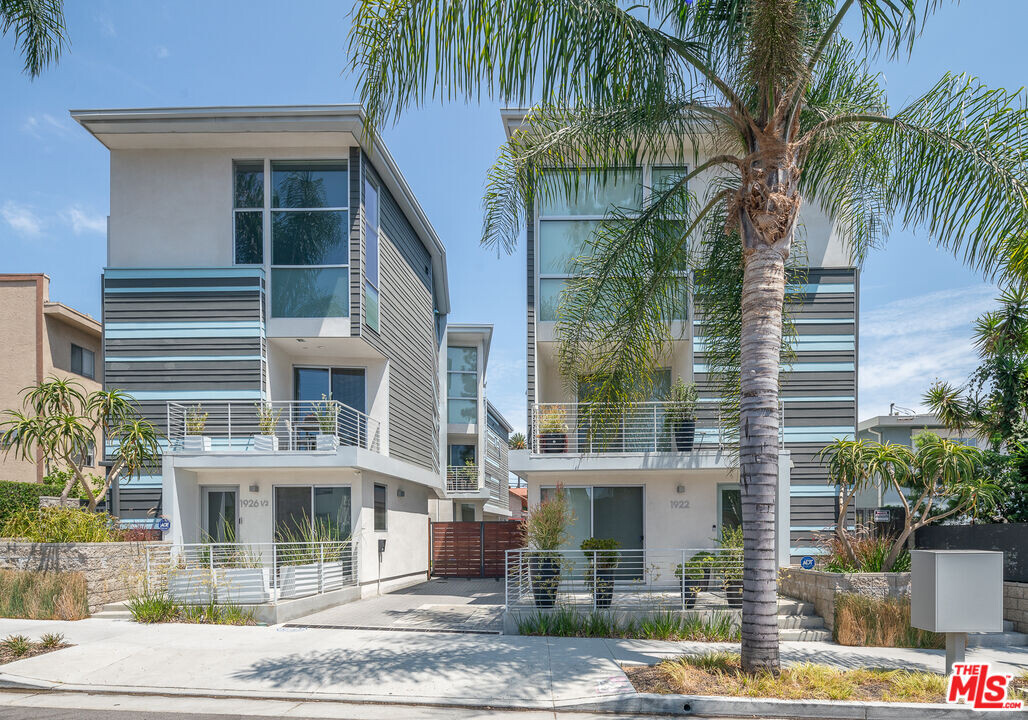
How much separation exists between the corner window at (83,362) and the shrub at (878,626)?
24475mm

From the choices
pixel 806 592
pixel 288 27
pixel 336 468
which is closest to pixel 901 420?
pixel 806 592

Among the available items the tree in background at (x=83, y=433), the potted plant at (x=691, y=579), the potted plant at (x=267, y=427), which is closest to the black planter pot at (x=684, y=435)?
the potted plant at (x=691, y=579)

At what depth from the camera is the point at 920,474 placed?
43.8ft

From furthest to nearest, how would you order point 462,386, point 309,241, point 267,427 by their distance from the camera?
point 462,386 < point 309,241 < point 267,427

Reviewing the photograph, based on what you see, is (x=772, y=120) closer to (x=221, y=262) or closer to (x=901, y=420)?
(x=221, y=262)

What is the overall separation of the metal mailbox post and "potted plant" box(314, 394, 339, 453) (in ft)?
36.7

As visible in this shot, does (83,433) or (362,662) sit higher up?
(83,433)

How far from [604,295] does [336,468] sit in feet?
25.7

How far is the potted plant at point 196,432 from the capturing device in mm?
15641

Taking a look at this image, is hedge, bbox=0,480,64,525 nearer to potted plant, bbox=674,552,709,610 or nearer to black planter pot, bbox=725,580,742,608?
potted plant, bbox=674,552,709,610

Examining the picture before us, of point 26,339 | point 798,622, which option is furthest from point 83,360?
point 798,622

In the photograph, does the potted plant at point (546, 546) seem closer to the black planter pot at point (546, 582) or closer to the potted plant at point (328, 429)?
the black planter pot at point (546, 582)

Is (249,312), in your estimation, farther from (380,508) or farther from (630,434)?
(630,434)

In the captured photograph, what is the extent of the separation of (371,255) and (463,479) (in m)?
14.8
